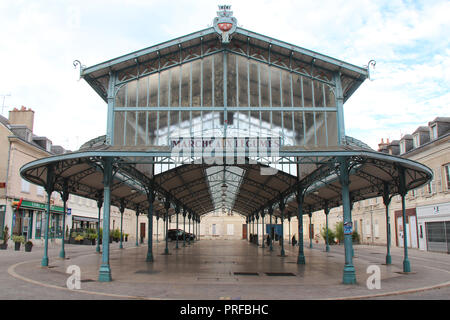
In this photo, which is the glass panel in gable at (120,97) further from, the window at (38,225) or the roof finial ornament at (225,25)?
the window at (38,225)

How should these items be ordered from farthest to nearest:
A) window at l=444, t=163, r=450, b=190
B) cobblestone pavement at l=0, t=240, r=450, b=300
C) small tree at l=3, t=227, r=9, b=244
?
window at l=444, t=163, r=450, b=190 → small tree at l=3, t=227, r=9, b=244 → cobblestone pavement at l=0, t=240, r=450, b=300

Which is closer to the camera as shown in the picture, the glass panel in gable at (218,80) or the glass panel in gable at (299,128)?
the glass panel in gable at (299,128)

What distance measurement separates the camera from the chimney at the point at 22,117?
117ft

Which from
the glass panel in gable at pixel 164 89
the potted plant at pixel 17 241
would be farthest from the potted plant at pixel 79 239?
the glass panel in gable at pixel 164 89

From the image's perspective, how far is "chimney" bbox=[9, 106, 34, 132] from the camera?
3566 centimetres

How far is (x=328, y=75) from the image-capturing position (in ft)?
53.6

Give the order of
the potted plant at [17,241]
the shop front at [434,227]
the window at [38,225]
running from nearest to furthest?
1. the potted plant at [17,241]
2. the shop front at [434,227]
3. the window at [38,225]

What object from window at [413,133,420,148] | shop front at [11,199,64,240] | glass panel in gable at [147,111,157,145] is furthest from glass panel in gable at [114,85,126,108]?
window at [413,133,420,148]

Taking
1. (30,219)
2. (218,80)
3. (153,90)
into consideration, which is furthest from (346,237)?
(30,219)

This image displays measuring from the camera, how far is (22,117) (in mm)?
35875

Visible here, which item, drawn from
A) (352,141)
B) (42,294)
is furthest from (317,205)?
(42,294)

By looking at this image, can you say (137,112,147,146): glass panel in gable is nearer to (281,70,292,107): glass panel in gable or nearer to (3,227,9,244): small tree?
(281,70,292,107): glass panel in gable

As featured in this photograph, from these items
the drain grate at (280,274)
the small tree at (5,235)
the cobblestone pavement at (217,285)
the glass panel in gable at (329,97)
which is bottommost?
the drain grate at (280,274)
